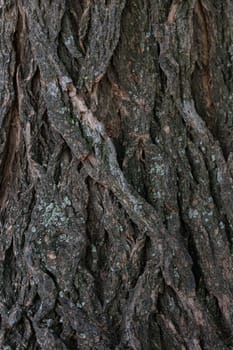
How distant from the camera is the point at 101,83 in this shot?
6.42 ft

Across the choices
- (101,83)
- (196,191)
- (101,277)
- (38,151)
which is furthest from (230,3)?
(101,277)

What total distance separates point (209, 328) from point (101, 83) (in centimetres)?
85

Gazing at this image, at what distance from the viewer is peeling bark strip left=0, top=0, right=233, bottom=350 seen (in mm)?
1872

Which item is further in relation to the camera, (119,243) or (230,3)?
(230,3)

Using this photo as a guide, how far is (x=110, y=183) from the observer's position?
6.20ft

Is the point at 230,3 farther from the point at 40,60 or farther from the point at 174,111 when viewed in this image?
the point at 40,60

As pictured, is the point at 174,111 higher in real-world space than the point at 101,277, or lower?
higher

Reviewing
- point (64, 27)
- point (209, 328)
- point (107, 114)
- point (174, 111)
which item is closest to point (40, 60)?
point (64, 27)

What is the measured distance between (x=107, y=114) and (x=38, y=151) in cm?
26

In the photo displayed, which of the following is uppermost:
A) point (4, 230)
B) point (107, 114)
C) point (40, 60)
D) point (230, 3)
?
point (230, 3)

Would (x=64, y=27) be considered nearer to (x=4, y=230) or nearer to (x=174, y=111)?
(x=174, y=111)

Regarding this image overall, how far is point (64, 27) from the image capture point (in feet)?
6.44

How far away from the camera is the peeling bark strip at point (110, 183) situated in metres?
1.87

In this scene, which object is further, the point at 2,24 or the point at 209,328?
the point at 2,24
